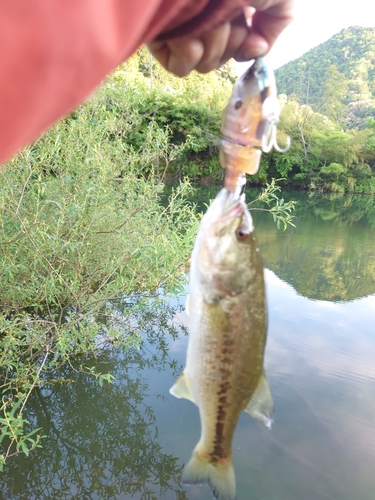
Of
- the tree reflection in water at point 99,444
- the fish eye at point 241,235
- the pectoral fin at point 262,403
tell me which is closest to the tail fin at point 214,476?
the pectoral fin at point 262,403

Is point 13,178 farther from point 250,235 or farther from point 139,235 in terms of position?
point 250,235

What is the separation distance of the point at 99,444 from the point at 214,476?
3.74 metres

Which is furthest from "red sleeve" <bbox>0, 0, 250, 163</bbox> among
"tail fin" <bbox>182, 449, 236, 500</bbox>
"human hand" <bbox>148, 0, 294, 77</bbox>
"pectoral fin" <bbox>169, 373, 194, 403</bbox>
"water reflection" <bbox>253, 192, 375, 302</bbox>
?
"water reflection" <bbox>253, 192, 375, 302</bbox>

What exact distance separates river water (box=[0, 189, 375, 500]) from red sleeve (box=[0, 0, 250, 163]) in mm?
4177

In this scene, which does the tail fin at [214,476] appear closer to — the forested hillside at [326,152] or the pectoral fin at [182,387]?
the pectoral fin at [182,387]

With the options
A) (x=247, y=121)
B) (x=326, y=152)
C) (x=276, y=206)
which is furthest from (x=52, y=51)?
(x=326, y=152)

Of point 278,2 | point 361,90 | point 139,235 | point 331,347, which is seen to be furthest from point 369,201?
point 361,90

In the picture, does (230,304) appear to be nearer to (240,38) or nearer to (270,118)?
(270,118)

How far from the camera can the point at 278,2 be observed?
3.52ft

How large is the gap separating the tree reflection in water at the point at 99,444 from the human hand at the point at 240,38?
396 centimetres

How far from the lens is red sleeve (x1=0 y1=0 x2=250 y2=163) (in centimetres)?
44

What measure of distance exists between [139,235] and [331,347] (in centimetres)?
408

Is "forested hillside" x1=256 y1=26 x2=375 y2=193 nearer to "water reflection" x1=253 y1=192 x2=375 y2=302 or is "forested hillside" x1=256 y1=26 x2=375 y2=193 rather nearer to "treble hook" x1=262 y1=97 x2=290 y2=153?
"water reflection" x1=253 y1=192 x2=375 y2=302

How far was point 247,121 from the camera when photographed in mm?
996
